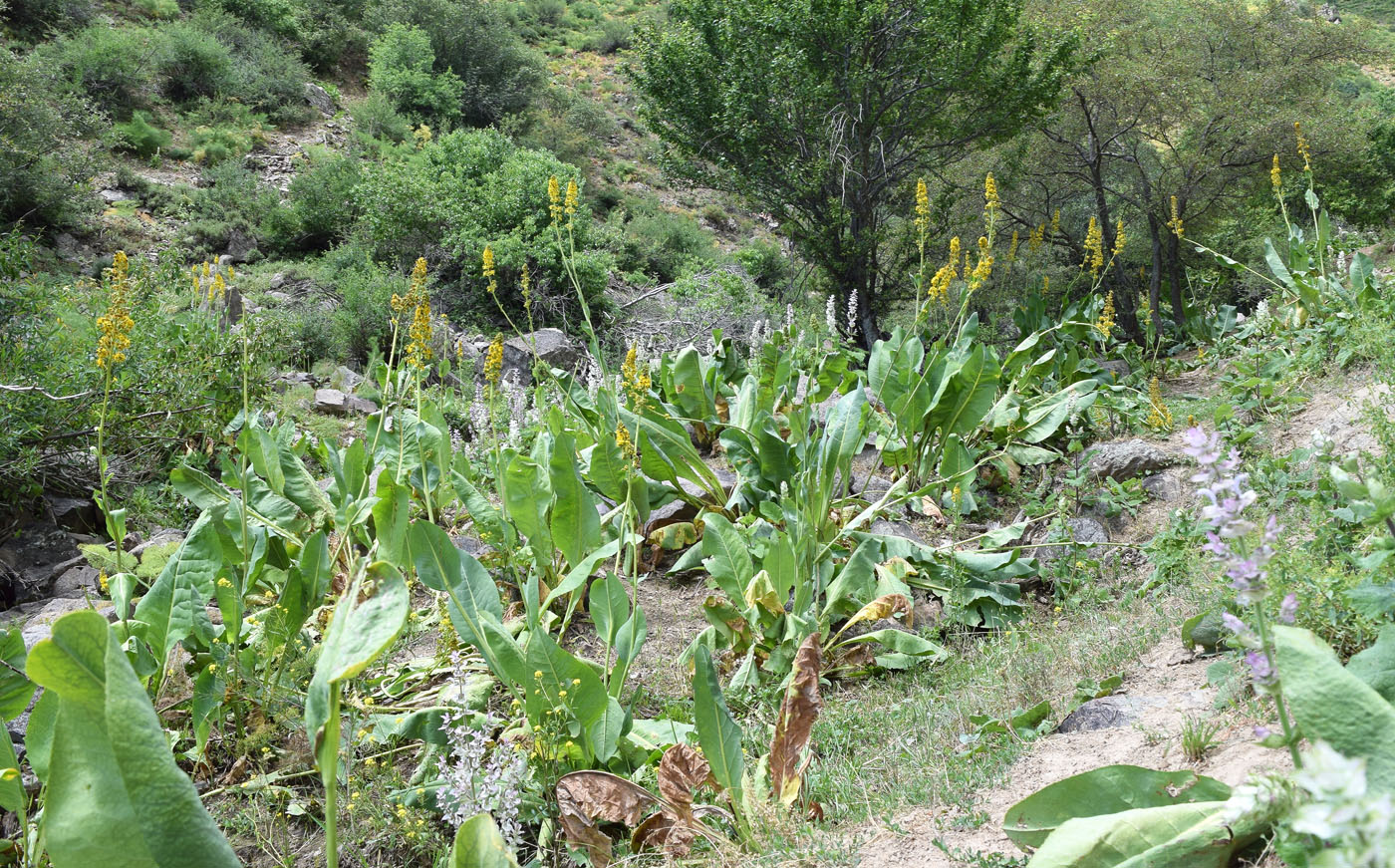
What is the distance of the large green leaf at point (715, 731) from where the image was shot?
1.85 m

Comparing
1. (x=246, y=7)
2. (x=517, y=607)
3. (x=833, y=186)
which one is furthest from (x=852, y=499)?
(x=246, y=7)

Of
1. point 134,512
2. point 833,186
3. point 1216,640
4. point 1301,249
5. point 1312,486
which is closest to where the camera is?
point 1216,640

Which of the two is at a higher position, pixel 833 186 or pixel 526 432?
pixel 833 186

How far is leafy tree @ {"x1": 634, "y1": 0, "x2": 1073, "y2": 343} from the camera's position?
8.94 metres

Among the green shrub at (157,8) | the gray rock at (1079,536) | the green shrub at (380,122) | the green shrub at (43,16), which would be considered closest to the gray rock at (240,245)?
the green shrub at (380,122)

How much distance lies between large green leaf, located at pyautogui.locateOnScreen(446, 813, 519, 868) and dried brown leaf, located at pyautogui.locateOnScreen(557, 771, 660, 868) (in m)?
0.57

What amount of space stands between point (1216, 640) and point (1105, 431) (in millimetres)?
2943

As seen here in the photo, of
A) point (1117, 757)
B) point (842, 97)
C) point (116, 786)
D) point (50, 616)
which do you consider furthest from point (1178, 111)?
point (116, 786)

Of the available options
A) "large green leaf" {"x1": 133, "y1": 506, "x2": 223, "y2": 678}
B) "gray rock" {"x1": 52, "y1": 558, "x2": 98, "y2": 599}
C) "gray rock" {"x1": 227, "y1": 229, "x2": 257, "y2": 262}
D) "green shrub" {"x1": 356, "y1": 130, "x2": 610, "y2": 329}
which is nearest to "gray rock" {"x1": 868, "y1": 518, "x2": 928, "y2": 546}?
"large green leaf" {"x1": 133, "y1": 506, "x2": 223, "y2": 678}

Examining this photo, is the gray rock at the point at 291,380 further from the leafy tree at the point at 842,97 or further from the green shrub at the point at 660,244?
the green shrub at the point at 660,244

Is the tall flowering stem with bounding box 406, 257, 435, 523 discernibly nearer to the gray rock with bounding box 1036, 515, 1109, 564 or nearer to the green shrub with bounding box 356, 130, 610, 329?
the gray rock with bounding box 1036, 515, 1109, 564

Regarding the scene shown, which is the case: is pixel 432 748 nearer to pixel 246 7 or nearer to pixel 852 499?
pixel 852 499

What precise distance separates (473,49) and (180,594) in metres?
22.6

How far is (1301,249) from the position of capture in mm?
6211
